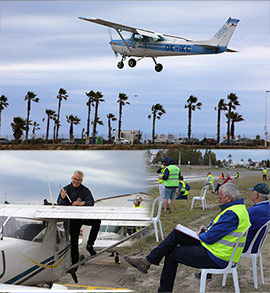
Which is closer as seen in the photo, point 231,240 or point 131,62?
point 231,240

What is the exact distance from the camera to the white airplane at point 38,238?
4.86 m

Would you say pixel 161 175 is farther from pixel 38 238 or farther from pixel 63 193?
pixel 38 238

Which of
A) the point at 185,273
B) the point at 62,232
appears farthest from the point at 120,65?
the point at 185,273

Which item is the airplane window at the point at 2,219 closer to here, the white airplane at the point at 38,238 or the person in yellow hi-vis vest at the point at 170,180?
the white airplane at the point at 38,238

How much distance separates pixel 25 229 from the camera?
5320mm

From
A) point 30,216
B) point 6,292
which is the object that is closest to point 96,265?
point 30,216

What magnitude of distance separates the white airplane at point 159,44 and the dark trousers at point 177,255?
14.0 m

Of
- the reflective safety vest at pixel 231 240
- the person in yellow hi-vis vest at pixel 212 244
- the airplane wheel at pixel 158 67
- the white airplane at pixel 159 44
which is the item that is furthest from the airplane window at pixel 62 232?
the airplane wheel at pixel 158 67

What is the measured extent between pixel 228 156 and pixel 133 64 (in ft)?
25.4

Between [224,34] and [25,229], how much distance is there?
16517 mm

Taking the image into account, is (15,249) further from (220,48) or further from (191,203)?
(220,48)

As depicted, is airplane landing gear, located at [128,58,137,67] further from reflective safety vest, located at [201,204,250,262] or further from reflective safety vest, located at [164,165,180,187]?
reflective safety vest, located at [201,204,250,262]

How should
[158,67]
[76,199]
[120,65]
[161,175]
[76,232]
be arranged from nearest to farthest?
[76,199], [76,232], [161,175], [120,65], [158,67]

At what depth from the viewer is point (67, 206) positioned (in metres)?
5.93
